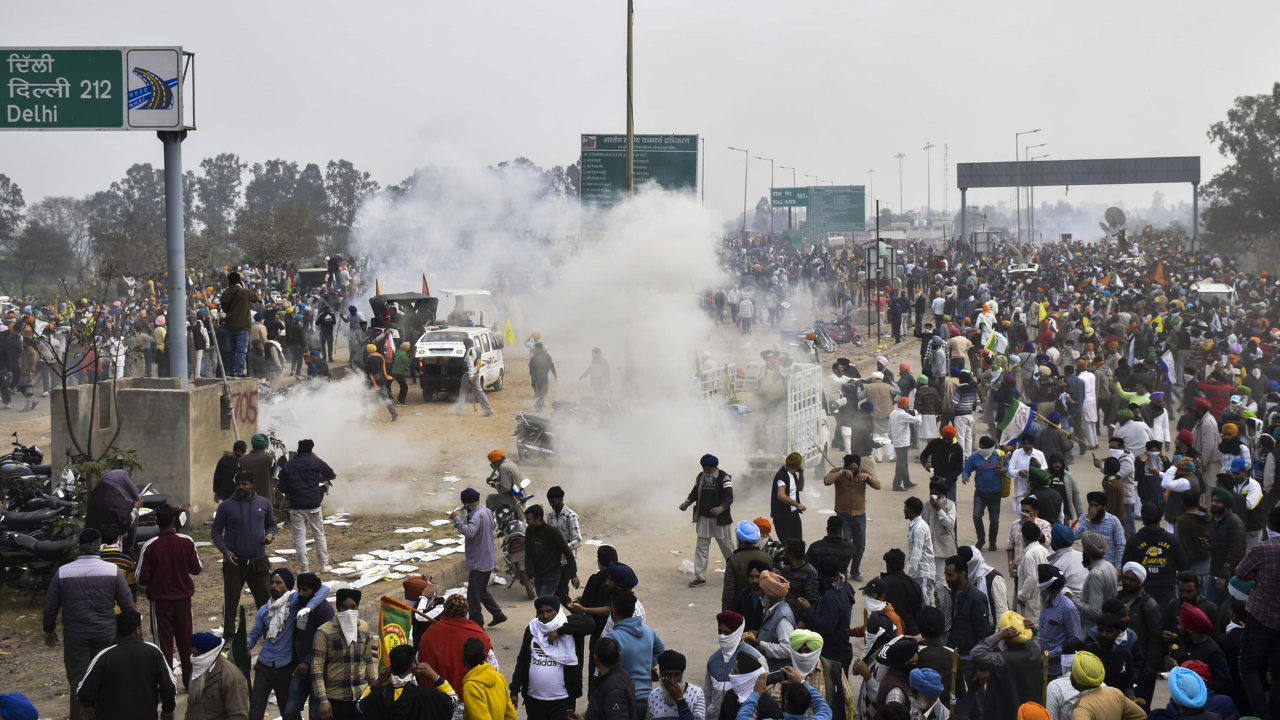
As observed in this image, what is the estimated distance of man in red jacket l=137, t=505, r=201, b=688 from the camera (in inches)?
313

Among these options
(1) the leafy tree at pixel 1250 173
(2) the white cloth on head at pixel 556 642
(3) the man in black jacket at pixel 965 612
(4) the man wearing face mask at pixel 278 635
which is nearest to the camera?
(2) the white cloth on head at pixel 556 642

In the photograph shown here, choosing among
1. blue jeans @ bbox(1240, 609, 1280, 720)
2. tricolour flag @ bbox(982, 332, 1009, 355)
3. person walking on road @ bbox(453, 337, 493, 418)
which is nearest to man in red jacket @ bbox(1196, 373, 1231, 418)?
tricolour flag @ bbox(982, 332, 1009, 355)

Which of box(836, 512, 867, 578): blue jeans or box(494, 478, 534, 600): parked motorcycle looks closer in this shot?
box(494, 478, 534, 600): parked motorcycle

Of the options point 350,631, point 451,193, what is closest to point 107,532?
point 350,631

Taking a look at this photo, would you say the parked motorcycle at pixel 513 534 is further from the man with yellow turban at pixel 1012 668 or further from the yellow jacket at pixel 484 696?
the man with yellow turban at pixel 1012 668

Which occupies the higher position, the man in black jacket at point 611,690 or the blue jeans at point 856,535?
the man in black jacket at point 611,690

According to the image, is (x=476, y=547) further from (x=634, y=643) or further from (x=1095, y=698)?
(x=1095, y=698)

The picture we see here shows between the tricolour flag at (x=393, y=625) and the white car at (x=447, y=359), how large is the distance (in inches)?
610

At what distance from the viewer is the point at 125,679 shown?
19.5 ft

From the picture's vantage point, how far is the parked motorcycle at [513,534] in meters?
Result: 10.5

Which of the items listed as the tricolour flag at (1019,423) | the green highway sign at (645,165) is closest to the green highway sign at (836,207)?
the green highway sign at (645,165)

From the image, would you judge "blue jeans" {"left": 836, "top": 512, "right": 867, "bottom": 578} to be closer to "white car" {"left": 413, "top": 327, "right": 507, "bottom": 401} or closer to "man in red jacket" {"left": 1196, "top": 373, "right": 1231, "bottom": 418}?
"man in red jacket" {"left": 1196, "top": 373, "right": 1231, "bottom": 418}

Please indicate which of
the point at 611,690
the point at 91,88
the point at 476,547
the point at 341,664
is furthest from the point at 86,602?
the point at 91,88

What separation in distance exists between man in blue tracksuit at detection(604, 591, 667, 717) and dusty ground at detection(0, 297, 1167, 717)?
186 cm
